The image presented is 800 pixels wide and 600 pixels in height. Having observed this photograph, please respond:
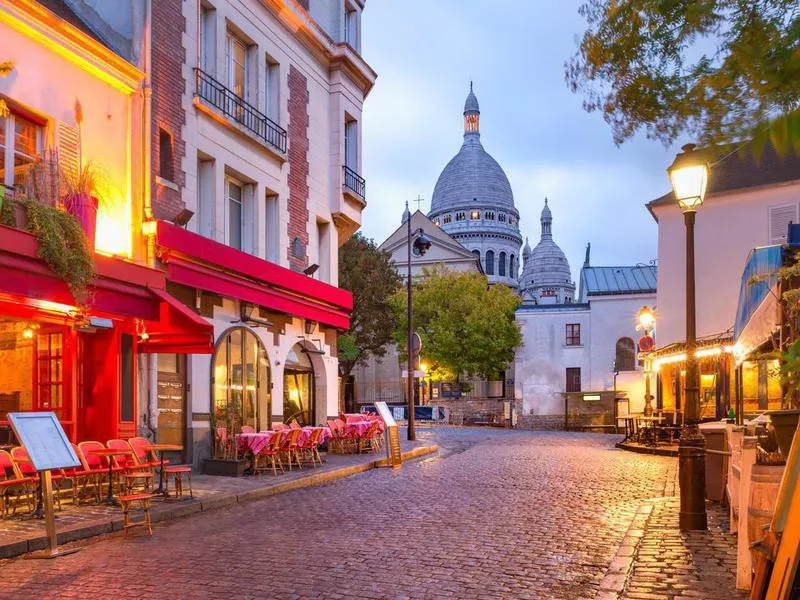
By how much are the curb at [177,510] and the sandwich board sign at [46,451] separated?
9.6 inches

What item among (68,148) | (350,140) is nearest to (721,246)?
(350,140)

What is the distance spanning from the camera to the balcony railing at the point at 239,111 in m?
16.5

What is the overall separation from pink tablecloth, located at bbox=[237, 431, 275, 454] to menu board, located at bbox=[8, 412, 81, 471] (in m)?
6.49

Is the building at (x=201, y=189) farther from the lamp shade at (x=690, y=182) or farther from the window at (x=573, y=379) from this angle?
the window at (x=573, y=379)

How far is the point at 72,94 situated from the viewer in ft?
42.8

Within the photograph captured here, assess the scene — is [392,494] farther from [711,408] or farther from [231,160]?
[711,408]

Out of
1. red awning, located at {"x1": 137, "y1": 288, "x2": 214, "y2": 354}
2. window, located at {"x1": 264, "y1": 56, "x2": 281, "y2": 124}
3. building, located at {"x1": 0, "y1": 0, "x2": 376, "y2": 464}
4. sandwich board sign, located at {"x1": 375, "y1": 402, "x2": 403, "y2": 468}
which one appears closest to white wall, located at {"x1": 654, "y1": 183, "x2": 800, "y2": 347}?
building, located at {"x1": 0, "y1": 0, "x2": 376, "y2": 464}

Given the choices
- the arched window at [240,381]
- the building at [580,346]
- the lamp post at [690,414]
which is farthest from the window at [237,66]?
the building at [580,346]

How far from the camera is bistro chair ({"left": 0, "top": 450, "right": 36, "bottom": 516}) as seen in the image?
32.4 feet

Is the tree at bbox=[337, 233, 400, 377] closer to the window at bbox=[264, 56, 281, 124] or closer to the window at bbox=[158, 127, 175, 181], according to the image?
the window at bbox=[264, 56, 281, 124]

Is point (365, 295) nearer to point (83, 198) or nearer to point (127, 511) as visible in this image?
point (83, 198)

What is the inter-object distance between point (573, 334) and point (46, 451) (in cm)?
4767

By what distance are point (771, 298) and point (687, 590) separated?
708cm

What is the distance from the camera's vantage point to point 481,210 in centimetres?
11144
